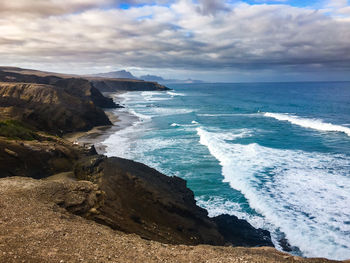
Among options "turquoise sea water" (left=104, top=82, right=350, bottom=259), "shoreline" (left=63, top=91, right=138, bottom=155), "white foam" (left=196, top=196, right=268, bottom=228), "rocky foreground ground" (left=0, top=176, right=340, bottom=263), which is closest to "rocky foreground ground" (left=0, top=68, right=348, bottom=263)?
"rocky foreground ground" (left=0, top=176, right=340, bottom=263)

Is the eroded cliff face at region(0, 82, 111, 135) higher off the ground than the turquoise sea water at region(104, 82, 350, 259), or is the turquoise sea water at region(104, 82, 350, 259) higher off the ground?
the eroded cliff face at region(0, 82, 111, 135)

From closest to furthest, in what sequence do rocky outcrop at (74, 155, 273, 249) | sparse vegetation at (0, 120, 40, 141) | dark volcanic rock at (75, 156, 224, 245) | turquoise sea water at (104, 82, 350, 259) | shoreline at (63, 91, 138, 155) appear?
dark volcanic rock at (75, 156, 224, 245) < rocky outcrop at (74, 155, 273, 249) < turquoise sea water at (104, 82, 350, 259) < sparse vegetation at (0, 120, 40, 141) < shoreline at (63, 91, 138, 155)

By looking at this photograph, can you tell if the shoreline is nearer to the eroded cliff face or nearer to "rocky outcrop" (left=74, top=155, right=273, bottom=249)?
the eroded cliff face

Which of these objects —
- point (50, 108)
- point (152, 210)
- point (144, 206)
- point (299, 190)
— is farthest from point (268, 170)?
point (50, 108)

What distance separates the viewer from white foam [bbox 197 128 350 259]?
15552 millimetres

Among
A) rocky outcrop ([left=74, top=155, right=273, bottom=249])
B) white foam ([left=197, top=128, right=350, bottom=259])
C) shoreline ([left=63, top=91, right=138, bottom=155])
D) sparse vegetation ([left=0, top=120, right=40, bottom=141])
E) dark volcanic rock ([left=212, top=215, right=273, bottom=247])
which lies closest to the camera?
rocky outcrop ([left=74, top=155, right=273, bottom=249])

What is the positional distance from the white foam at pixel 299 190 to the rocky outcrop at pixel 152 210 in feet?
8.73

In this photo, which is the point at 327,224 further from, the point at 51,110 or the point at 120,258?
the point at 51,110

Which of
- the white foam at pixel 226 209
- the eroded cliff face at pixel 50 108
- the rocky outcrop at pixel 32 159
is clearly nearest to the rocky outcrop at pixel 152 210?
the white foam at pixel 226 209

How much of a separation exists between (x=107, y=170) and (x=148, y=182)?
2.33 m

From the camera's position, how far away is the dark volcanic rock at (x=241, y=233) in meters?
15.0

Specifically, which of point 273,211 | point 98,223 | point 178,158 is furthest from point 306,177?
point 98,223

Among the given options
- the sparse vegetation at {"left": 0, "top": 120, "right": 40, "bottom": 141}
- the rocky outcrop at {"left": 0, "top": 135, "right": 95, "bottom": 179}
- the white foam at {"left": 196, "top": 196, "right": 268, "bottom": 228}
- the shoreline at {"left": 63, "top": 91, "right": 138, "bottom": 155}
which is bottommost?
the white foam at {"left": 196, "top": 196, "right": 268, "bottom": 228}

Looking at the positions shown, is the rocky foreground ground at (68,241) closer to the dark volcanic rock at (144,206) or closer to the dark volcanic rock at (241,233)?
the dark volcanic rock at (144,206)
